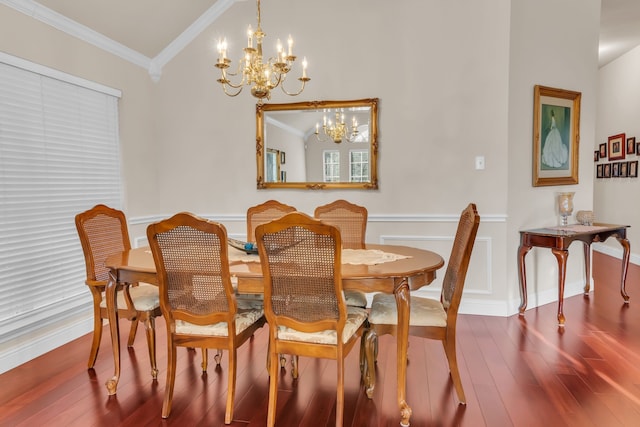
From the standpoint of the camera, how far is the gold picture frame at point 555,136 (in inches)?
152

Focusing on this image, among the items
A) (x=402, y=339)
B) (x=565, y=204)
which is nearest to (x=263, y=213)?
(x=402, y=339)

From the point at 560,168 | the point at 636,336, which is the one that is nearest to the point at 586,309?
the point at 636,336

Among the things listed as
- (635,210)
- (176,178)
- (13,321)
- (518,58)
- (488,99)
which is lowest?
(13,321)

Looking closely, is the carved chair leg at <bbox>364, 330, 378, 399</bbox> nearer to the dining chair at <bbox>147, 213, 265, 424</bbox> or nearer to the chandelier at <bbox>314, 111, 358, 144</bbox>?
the dining chair at <bbox>147, 213, 265, 424</bbox>

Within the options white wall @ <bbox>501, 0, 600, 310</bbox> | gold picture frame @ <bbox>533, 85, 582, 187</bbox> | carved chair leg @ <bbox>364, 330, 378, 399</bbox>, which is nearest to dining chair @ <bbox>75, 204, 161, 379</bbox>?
carved chair leg @ <bbox>364, 330, 378, 399</bbox>

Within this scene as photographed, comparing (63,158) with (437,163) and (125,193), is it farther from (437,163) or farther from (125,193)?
(437,163)

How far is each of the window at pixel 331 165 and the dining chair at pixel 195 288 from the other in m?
2.06

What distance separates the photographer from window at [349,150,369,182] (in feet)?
13.1

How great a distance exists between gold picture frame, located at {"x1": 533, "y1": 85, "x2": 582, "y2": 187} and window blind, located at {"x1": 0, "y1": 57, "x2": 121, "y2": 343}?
12.3 feet

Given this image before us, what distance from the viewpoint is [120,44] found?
148 inches

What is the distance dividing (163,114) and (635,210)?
600cm

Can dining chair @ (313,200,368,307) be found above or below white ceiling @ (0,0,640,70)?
below

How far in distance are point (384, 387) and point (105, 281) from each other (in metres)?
1.81

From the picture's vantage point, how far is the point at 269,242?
196cm
